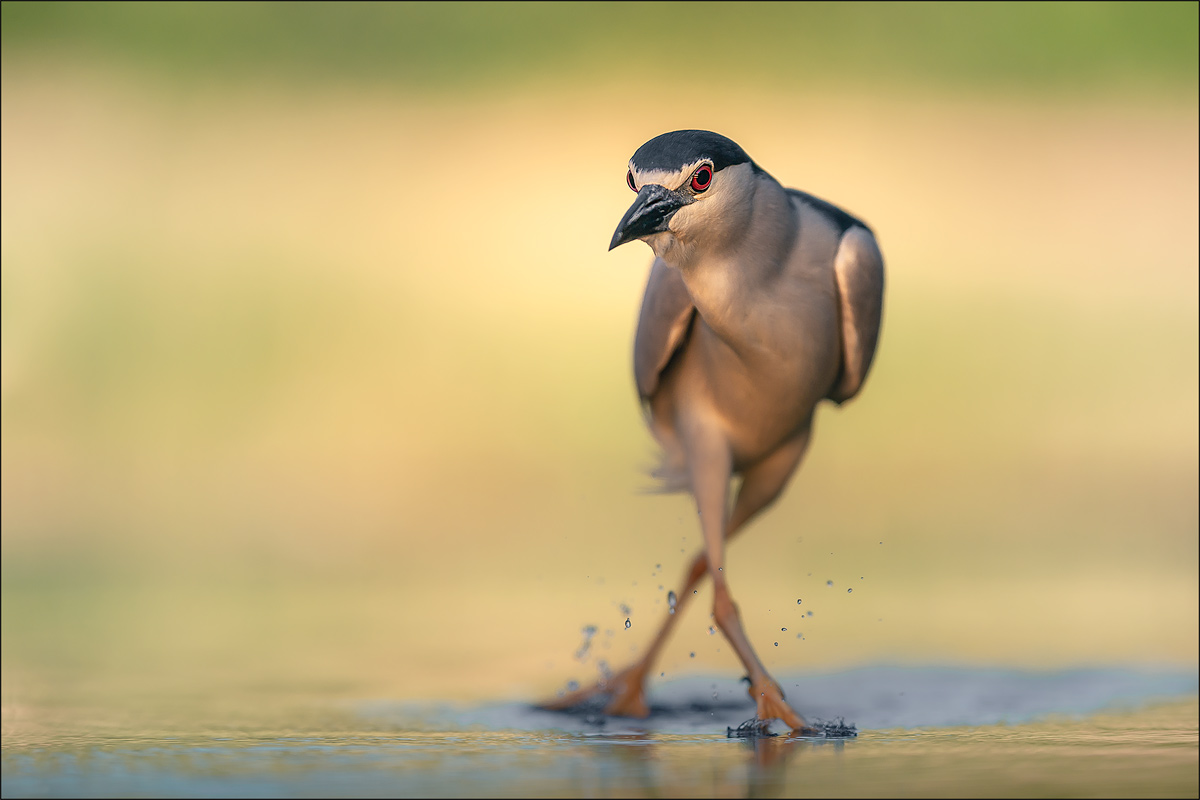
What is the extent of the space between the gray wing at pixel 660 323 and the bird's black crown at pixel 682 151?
699 mm

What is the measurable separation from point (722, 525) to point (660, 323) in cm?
82

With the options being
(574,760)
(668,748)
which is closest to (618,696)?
Answer: (668,748)

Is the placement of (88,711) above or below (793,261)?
below

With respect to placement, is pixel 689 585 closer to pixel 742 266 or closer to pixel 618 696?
pixel 618 696

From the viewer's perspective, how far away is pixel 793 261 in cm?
530

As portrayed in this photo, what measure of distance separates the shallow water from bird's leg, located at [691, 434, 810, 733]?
22cm

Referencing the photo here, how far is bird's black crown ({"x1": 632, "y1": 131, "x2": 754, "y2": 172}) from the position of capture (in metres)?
4.82

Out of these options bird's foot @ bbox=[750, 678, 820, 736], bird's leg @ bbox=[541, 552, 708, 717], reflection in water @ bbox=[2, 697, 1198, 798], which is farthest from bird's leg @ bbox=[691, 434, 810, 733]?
bird's leg @ bbox=[541, 552, 708, 717]

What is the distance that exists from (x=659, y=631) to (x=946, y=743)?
4.99 feet

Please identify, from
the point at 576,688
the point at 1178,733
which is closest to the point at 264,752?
the point at 576,688

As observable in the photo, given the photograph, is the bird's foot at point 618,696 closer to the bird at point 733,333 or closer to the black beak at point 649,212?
the bird at point 733,333

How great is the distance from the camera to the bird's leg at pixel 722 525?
5.16 meters

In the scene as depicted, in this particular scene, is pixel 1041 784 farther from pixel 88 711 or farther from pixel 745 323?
pixel 88 711

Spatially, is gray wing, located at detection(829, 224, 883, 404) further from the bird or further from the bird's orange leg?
the bird's orange leg
